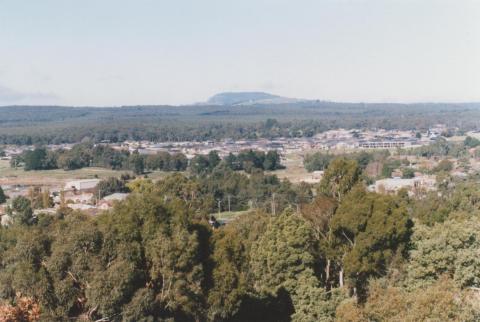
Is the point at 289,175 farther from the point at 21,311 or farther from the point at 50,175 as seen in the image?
the point at 21,311

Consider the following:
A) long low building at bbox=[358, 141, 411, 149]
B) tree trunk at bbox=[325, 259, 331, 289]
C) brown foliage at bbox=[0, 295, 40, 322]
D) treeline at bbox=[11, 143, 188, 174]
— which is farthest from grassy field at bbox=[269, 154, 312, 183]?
brown foliage at bbox=[0, 295, 40, 322]

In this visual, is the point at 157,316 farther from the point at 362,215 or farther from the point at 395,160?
the point at 395,160

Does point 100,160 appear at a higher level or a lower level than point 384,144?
higher

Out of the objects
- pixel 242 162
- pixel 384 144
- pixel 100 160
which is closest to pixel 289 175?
pixel 242 162

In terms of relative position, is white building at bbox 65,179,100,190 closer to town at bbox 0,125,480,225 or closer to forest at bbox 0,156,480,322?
town at bbox 0,125,480,225

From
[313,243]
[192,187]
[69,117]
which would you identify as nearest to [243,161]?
[192,187]

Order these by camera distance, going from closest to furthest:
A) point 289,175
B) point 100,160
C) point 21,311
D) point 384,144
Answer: point 21,311
point 289,175
point 100,160
point 384,144
